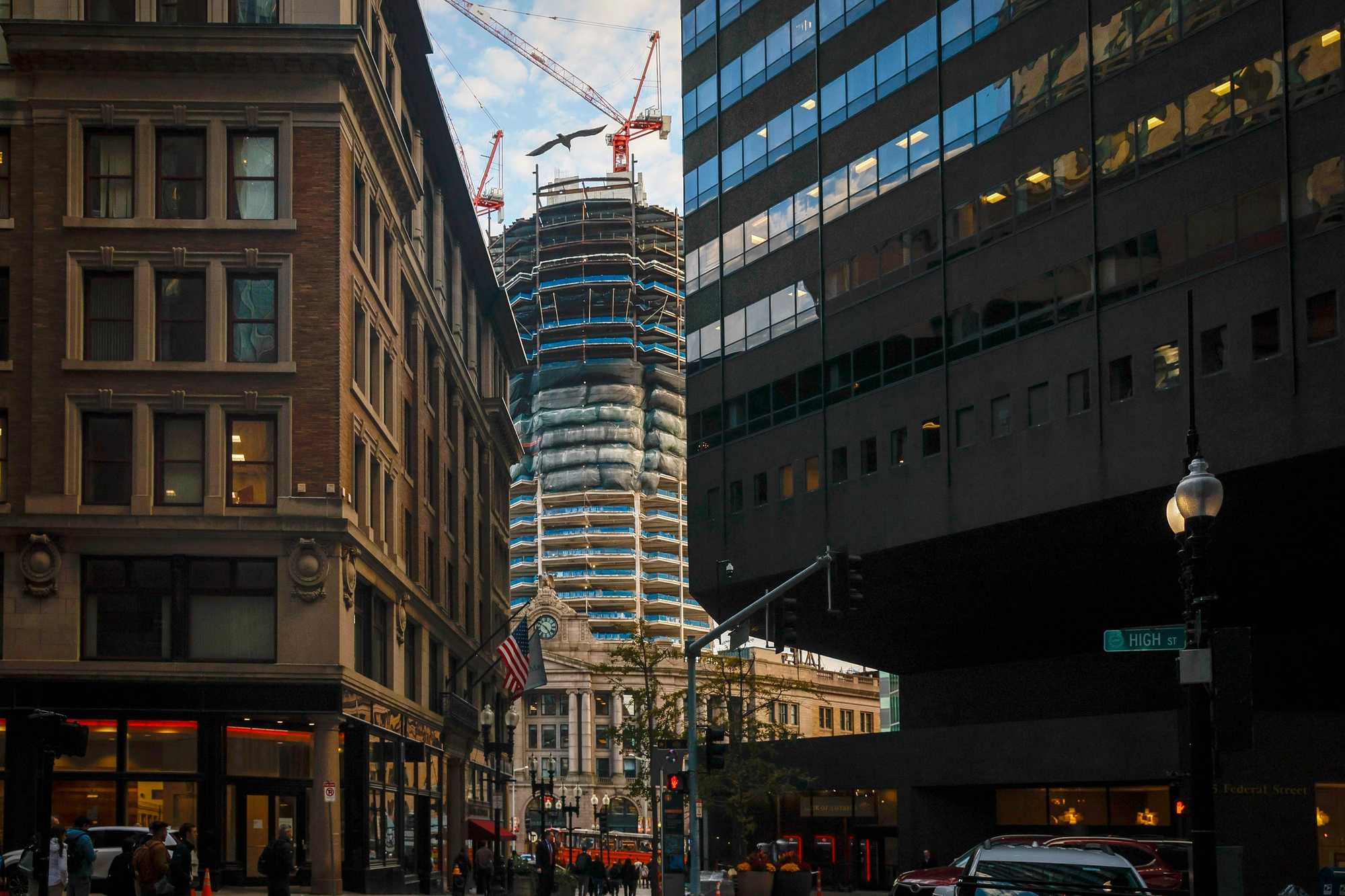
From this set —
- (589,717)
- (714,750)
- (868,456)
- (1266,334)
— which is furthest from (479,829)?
(589,717)

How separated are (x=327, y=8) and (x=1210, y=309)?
24887 mm

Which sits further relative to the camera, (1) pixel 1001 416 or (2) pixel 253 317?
(1) pixel 1001 416

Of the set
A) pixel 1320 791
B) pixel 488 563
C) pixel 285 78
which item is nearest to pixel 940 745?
pixel 1320 791

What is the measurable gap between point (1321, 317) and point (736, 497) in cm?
2792

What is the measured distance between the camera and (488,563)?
278ft

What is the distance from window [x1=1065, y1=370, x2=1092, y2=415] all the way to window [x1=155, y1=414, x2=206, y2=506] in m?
24.5

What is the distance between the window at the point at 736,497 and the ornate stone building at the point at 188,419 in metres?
21.2

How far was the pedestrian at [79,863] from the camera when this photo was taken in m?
29.0

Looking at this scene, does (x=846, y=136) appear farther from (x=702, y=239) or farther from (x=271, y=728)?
(x=271, y=728)

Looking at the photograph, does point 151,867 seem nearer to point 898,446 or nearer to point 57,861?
point 57,861

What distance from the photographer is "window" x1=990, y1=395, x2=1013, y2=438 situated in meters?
51.0

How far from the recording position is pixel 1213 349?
4375cm

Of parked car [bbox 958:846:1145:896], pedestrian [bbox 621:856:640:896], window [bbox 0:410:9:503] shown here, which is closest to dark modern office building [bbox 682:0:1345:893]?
pedestrian [bbox 621:856:640:896]

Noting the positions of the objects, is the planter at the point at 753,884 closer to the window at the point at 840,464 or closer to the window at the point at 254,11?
the window at the point at 840,464
